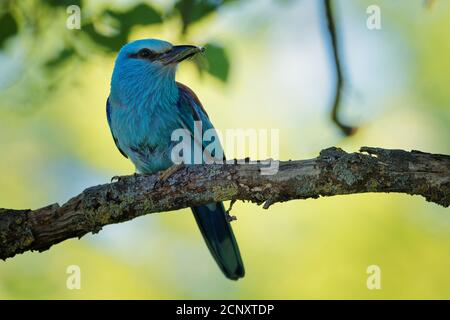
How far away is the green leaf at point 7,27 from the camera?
4.96 m

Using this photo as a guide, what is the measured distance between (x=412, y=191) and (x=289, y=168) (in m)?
0.80

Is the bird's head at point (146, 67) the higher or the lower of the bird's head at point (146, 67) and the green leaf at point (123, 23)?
the higher

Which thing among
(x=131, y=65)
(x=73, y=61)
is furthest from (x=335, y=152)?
(x=131, y=65)

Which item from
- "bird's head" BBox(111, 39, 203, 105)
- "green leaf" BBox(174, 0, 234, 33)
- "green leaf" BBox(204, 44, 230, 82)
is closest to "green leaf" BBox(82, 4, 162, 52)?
"green leaf" BBox(174, 0, 234, 33)

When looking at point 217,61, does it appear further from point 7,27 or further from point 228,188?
point 7,27

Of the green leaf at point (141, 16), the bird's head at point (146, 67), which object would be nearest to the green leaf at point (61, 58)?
the green leaf at point (141, 16)

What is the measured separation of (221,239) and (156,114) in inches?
49.9

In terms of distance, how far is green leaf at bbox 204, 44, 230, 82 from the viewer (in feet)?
16.9

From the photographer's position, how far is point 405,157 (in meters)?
4.63

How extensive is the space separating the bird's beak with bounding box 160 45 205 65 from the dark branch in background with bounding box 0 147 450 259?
131 cm

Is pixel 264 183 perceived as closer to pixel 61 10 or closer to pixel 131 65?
pixel 61 10

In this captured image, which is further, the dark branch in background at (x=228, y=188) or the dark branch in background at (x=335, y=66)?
the dark branch in background at (x=335, y=66)

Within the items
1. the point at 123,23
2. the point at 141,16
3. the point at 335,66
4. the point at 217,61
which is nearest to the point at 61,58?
the point at 123,23

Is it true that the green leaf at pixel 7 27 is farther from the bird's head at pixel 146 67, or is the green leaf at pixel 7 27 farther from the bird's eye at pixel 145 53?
the bird's eye at pixel 145 53
